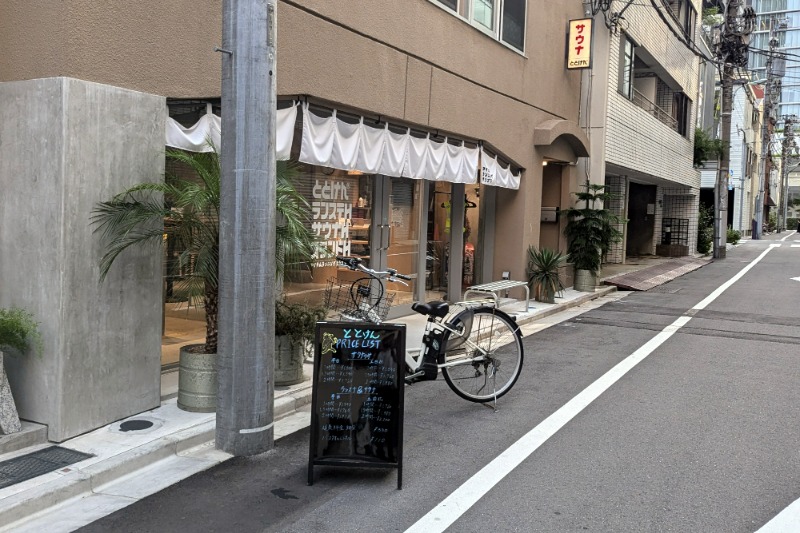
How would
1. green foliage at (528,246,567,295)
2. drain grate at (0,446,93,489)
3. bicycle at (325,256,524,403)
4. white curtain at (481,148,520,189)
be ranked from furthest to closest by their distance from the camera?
green foliage at (528,246,567,295) < white curtain at (481,148,520,189) < bicycle at (325,256,524,403) < drain grate at (0,446,93,489)

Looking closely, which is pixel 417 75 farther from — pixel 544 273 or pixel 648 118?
pixel 648 118

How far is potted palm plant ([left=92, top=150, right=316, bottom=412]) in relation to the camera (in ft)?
18.3

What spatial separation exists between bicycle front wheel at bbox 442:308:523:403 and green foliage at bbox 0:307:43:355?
3415 mm

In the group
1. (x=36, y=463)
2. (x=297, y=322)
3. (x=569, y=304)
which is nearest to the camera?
(x=36, y=463)

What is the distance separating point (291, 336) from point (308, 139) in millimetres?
2471

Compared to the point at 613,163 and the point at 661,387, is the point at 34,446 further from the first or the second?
→ the point at 613,163

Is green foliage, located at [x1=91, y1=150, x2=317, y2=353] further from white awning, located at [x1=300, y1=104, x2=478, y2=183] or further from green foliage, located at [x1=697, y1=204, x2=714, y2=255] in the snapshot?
green foliage, located at [x1=697, y1=204, x2=714, y2=255]

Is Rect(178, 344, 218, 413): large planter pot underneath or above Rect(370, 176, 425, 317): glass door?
underneath

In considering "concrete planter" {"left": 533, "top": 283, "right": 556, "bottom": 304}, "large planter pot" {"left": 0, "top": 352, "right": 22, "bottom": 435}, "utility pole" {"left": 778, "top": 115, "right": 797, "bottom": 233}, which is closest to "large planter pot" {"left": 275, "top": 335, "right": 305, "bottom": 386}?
"large planter pot" {"left": 0, "top": 352, "right": 22, "bottom": 435}

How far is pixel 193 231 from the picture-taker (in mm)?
5879

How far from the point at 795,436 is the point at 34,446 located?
6187 millimetres

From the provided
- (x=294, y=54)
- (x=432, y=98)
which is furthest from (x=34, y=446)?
(x=432, y=98)

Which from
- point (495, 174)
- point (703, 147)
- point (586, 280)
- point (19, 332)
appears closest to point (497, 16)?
point (495, 174)

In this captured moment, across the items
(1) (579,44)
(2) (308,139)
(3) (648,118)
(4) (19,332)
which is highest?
(1) (579,44)
